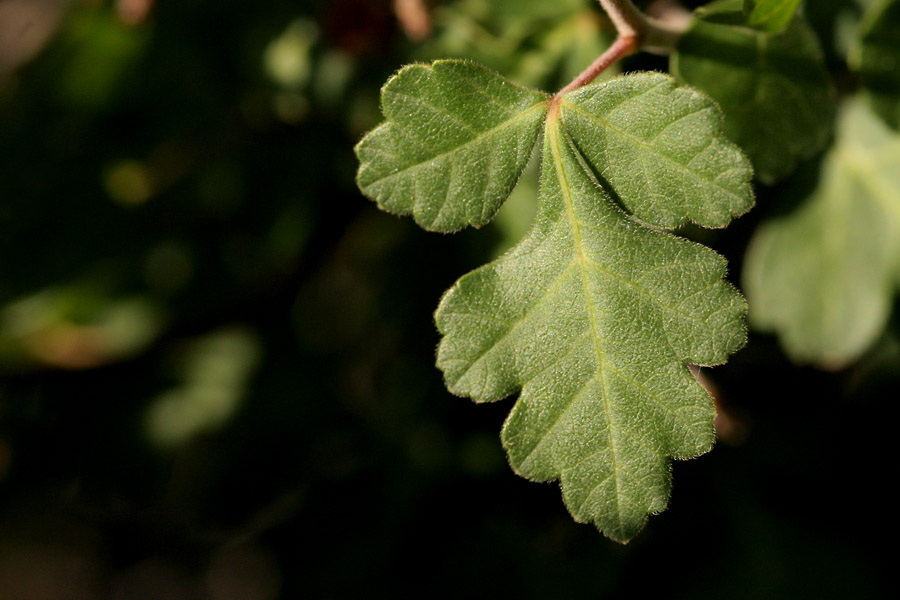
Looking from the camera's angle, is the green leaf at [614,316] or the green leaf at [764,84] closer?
A: the green leaf at [614,316]

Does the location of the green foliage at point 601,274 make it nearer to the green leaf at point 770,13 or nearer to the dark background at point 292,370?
the green leaf at point 770,13

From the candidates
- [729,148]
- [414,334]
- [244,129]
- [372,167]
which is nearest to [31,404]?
[244,129]

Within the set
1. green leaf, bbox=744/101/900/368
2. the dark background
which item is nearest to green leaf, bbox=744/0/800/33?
green leaf, bbox=744/101/900/368

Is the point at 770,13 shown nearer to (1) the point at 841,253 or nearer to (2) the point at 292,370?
(1) the point at 841,253

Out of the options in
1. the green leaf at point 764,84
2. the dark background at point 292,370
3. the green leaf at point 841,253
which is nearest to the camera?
the green leaf at point 764,84

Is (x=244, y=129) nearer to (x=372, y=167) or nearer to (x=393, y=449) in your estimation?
(x=393, y=449)

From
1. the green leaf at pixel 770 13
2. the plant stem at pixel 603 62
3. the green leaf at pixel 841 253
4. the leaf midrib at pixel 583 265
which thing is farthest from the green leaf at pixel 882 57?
the leaf midrib at pixel 583 265
